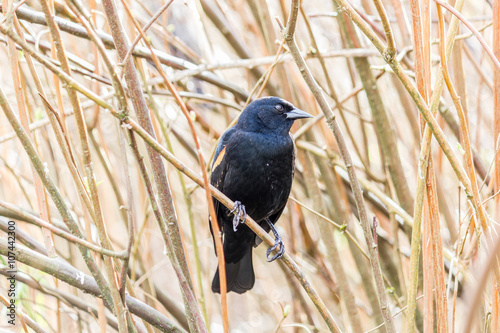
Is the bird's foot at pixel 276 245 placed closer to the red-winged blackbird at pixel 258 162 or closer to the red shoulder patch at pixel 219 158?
the red-winged blackbird at pixel 258 162

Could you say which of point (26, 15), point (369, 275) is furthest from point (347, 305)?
point (26, 15)

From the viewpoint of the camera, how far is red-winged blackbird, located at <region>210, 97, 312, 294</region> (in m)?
2.96

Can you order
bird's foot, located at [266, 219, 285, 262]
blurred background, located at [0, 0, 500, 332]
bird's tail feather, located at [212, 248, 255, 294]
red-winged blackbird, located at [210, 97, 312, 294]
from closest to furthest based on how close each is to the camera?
blurred background, located at [0, 0, 500, 332] < bird's foot, located at [266, 219, 285, 262] < red-winged blackbird, located at [210, 97, 312, 294] < bird's tail feather, located at [212, 248, 255, 294]

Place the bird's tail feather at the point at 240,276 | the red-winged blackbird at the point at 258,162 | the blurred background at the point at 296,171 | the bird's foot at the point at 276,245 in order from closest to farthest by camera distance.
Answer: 1. the blurred background at the point at 296,171
2. the bird's foot at the point at 276,245
3. the red-winged blackbird at the point at 258,162
4. the bird's tail feather at the point at 240,276

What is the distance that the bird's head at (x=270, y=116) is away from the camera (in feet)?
10.00

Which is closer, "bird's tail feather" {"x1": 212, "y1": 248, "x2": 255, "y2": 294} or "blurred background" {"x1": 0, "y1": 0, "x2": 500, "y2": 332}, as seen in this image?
"blurred background" {"x1": 0, "y1": 0, "x2": 500, "y2": 332}

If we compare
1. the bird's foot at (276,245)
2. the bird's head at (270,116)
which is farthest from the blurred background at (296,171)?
the bird's foot at (276,245)

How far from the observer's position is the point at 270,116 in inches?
122

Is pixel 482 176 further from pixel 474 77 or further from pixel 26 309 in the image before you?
pixel 26 309

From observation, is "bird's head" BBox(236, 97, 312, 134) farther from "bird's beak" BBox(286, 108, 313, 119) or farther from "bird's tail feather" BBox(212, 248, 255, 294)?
"bird's tail feather" BBox(212, 248, 255, 294)

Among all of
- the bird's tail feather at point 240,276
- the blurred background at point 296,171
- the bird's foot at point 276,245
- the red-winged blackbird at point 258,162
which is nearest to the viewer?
the blurred background at point 296,171

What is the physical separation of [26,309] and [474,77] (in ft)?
11.9

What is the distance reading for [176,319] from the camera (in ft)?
10.5

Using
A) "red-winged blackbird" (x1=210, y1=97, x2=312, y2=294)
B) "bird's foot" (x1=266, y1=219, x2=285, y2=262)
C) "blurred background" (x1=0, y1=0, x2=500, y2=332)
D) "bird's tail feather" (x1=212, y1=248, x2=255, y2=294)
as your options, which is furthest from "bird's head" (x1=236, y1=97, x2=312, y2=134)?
"bird's tail feather" (x1=212, y1=248, x2=255, y2=294)
